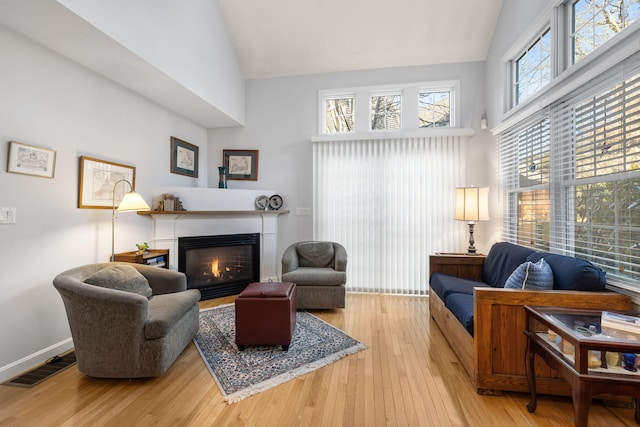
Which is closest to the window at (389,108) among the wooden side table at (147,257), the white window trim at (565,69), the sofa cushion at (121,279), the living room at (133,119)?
the living room at (133,119)

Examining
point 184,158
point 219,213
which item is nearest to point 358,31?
point 184,158

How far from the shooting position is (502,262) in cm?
280

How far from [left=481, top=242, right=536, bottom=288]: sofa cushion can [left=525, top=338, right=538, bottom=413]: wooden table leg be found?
3.10 ft

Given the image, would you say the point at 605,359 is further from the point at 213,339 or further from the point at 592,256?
the point at 213,339

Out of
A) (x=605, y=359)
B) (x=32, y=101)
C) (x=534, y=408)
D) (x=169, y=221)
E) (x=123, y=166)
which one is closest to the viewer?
(x=605, y=359)

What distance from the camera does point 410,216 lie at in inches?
164

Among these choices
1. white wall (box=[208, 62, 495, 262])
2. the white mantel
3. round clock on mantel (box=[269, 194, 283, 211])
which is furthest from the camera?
round clock on mantel (box=[269, 194, 283, 211])

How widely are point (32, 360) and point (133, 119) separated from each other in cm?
249

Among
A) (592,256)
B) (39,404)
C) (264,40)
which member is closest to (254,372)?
(39,404)

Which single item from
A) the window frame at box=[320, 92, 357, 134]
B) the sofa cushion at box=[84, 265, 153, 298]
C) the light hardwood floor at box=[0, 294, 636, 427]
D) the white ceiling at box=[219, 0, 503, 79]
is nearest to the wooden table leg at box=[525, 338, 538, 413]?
the light hardwood floor at box=[0, 294, 636, 427]

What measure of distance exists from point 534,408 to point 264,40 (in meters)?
4.92

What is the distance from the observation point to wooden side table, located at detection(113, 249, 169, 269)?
9.66 ft

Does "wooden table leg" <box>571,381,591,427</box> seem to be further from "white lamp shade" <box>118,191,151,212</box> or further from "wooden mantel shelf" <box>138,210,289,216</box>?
"wooden mantel shelf" <box>138,210,289,216</box>

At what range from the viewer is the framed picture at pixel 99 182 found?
271 centimetres
